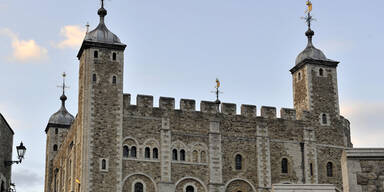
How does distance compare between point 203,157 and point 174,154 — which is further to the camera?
point 203,157

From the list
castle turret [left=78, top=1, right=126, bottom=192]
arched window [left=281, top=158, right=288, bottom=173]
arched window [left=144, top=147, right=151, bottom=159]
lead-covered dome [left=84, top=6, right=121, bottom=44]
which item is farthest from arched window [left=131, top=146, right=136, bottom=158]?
arched window [left=281, top=158, right=288, bottom=173]

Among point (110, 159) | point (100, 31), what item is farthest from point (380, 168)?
point (100, 31)

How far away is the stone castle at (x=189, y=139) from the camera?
44.8 m

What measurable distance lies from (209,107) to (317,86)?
812 cm

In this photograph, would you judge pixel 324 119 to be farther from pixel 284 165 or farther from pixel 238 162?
pixel 238 162

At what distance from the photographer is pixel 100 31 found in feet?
157

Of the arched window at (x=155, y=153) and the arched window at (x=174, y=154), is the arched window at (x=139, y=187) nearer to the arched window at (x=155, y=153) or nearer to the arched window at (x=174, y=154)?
the arched window at (x=155, y=153)

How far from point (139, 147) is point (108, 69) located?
17.1 feet

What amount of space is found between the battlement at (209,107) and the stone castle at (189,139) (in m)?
0.06

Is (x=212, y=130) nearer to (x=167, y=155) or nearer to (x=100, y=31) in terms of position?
(x=167, y=155)

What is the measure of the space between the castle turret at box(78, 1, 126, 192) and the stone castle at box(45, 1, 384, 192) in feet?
0.19

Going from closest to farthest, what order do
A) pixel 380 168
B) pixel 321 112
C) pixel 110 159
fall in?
pixel 380 168, pixel 110 159, pixel 321 112

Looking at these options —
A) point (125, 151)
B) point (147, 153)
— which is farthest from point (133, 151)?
point (147, 153)

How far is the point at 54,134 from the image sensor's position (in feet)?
200
